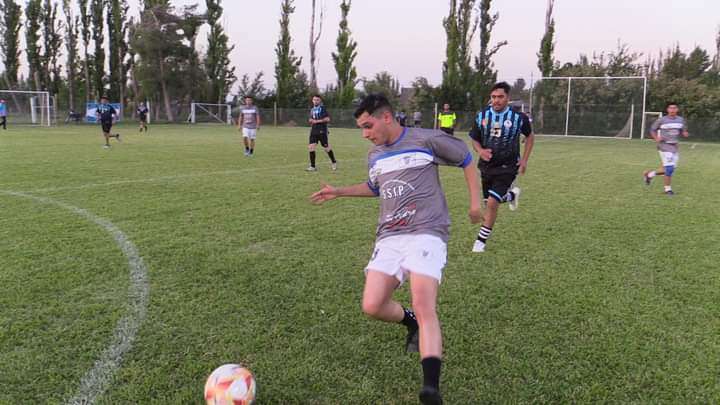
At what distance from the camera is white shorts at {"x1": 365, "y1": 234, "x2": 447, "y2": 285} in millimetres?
2812

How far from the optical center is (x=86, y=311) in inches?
145

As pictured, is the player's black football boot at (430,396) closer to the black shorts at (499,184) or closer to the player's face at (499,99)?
the black shorts at (499,184)

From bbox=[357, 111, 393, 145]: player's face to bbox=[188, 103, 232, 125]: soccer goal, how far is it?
41798 millimetres

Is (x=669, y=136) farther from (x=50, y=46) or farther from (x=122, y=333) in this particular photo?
(x=50, y=46)

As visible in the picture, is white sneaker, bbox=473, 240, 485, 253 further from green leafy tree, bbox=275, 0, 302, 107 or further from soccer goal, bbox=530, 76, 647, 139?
green leafy tree, bbox=275, 0, 302, 107

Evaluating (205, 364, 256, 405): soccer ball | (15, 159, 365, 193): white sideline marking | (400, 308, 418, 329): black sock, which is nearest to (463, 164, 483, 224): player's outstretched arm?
(400, 308, 418, 329): black sock

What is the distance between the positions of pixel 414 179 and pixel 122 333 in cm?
216

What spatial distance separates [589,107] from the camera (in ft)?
99.4

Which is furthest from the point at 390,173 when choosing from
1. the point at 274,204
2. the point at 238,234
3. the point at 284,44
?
the point at 284,44

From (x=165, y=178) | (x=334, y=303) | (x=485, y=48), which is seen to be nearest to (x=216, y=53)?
(x=485, y=48)

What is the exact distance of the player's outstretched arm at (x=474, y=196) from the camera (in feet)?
10.0

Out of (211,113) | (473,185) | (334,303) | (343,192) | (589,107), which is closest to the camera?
(473,185)

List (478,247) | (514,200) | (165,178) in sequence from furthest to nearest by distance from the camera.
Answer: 1. (165,178)
2. (514,200)
3. (478,247)

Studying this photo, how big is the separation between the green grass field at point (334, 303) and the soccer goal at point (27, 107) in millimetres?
29257
